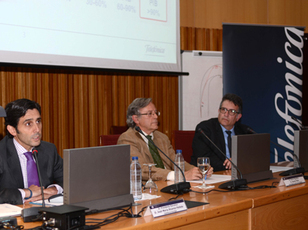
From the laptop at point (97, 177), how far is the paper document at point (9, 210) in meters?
0.24

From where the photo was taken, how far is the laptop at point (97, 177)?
1497 mm

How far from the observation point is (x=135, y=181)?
1984 millimetres

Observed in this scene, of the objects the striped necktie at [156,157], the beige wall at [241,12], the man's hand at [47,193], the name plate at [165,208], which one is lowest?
the man's hand at [47,193]

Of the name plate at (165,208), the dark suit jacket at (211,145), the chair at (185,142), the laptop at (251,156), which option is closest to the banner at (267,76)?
the chair at (185,142)

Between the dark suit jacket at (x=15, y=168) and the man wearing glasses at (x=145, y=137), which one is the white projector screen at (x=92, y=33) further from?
the dark suit jacket at (x=15, y=168)

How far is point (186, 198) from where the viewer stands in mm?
1917

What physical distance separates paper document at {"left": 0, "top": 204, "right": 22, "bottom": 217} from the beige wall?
376 centimetres

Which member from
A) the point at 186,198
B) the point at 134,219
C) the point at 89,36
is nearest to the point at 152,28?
the point at 89,36

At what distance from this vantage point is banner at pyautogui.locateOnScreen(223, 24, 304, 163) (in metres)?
4.85

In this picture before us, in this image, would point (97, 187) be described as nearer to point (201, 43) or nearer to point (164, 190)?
point (164, 190)

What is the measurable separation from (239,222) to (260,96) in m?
3.28

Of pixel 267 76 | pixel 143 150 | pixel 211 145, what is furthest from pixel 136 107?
pixel 267 76

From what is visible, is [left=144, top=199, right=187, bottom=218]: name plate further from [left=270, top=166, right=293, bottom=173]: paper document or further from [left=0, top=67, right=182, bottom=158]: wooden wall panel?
[left=0, top=67, right=182, bottom=158]: wooden wall panel

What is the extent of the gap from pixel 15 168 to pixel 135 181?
734 mm
